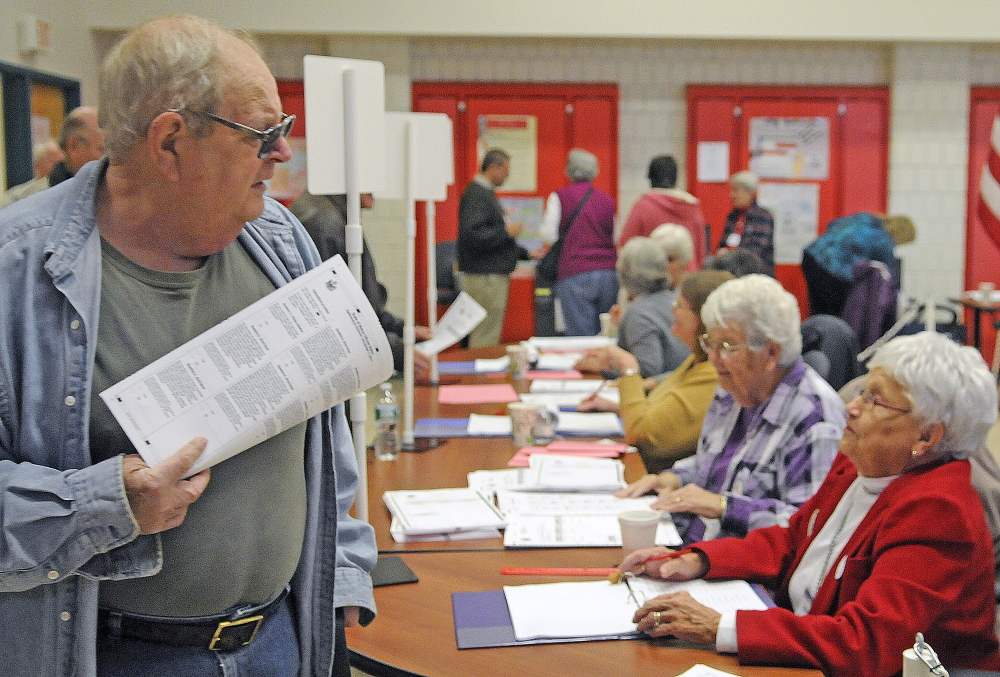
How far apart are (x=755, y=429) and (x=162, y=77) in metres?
1.85

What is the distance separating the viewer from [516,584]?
2033 mm

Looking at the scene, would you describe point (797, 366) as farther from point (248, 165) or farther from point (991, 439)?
point (991, 439)

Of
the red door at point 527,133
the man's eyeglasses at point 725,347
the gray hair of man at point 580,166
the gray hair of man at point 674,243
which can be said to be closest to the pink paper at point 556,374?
the gray hair of man at point 674,243

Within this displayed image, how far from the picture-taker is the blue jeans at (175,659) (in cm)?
136

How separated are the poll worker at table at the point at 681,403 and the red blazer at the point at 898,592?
113cm

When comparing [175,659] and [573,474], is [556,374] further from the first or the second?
[175,659]

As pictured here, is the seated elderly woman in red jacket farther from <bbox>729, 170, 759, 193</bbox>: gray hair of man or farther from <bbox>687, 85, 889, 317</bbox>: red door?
<bbox>687, 85, 889, 317</bbox>: red door

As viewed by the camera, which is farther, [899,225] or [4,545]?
[899,225]

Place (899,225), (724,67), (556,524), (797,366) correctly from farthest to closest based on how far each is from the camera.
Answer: (724,67), (899,225), (797,366), (556,524)

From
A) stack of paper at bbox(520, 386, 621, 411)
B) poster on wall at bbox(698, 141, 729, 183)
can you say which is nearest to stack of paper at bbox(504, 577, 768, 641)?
stack of paper at bbox(520, 386, 621, 411)

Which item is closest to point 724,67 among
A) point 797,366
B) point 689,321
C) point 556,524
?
point 689,321

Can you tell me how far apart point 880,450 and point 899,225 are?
5.26 meters

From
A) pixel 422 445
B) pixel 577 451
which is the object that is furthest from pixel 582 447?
pixel 422 445

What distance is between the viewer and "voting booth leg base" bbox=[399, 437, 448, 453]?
3252 millimetres
